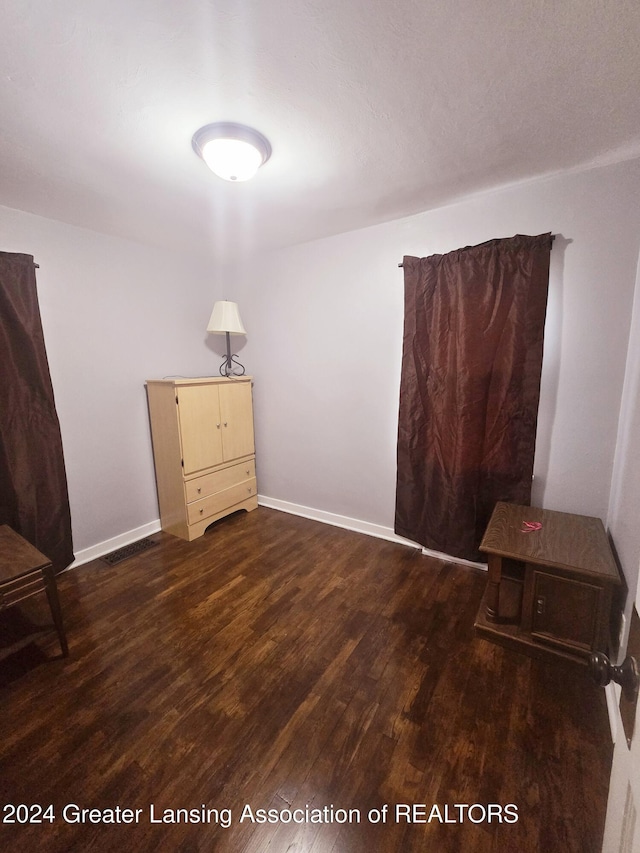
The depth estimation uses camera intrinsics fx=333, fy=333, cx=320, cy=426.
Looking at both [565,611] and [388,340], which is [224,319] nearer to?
[388,340]

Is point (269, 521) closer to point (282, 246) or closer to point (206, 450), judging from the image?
point (206, 450)

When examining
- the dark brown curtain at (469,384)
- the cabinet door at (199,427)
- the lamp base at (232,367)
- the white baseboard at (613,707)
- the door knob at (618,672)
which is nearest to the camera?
the door knob at (618,672)

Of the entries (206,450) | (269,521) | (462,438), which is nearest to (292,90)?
(462,438)

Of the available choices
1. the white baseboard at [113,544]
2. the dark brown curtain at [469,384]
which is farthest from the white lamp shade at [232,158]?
the white baseboard at [113,544]

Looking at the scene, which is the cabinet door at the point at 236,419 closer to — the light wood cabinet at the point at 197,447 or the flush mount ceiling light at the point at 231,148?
the light wood cabinet at the point at 197,447

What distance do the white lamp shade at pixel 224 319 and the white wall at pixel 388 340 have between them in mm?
264

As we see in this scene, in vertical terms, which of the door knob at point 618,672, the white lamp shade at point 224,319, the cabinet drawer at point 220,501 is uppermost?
the white lamp shade at point 224,319

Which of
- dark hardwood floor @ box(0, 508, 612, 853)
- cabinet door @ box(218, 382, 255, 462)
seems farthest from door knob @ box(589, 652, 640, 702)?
cabinet door @ box(218, 382, 255, 462)

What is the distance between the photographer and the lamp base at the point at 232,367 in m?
3.31

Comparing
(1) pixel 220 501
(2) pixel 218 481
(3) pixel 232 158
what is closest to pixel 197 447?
(2) pixel 218 481

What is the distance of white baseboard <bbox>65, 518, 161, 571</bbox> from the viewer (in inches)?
94.3

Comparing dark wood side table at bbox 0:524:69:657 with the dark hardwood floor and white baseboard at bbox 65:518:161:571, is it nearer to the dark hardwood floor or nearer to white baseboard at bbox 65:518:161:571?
the dark hardwood floor

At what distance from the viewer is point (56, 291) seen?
219cm

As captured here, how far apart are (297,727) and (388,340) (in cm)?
221
